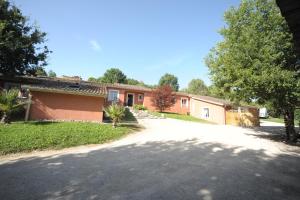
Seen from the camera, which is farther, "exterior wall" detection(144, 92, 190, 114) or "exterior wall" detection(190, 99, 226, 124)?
"exterior wall" detection(144, 92, 190, 114)

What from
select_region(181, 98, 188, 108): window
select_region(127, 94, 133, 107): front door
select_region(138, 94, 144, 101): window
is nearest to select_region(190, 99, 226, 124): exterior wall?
select_region(181, 98, 188, 108): window

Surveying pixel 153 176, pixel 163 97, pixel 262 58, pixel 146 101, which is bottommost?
pixel 153 176

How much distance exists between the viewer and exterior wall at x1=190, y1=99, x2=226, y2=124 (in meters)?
28.2

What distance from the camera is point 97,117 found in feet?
53.2

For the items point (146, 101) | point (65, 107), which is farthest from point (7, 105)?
point (146, 101)

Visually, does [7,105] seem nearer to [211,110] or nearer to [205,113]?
[211,110]

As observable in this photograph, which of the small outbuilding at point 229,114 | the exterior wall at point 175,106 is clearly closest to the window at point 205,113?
the small outbuilding at point 229,114

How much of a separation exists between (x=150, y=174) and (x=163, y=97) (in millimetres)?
23880

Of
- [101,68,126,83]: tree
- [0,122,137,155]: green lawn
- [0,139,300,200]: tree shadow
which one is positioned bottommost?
[0,139,300,200]: tree shadow

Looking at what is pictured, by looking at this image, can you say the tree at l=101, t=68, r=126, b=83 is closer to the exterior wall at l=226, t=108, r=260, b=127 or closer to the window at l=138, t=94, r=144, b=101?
the window at l=138, t=94, r=144, b=101

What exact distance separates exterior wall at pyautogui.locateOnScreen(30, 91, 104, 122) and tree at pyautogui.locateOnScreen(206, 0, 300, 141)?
10699 millimetres

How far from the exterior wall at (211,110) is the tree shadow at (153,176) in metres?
19.0

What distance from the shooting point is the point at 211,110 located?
99.9 ft

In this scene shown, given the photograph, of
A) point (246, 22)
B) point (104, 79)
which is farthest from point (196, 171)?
point (104, 79)
